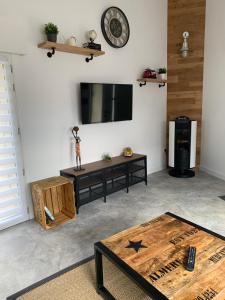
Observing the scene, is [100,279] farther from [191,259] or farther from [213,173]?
[213,173]

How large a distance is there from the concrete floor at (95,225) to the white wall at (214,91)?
469 millimetres

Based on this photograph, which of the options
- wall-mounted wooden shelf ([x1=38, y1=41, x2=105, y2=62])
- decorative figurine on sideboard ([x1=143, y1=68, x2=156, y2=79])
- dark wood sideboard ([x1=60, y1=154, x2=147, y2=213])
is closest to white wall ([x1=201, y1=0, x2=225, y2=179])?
decorative figurine on sideboard ([x1=143, y1=68, x2=156, y2=79])

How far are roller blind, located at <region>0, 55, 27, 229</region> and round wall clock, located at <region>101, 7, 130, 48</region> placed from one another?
1551 millimetres

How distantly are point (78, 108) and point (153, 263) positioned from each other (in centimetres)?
Answer: 227

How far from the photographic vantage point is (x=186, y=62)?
4.16m

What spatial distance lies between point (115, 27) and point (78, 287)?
11.0ft

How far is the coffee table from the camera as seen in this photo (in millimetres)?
1228

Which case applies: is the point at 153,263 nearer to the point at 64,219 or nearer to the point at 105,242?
the point at 105,242

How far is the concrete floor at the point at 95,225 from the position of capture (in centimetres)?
199

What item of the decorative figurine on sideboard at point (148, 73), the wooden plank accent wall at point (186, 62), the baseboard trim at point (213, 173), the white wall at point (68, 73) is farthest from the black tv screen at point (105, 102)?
the baseboard trim at point (213, 173)

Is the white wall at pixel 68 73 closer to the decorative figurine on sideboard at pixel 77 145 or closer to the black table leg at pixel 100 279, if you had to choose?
the decorative figurine on sideboard at pixel 77 145

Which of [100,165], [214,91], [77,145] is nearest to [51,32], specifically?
[77,145]

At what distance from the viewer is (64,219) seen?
109 inches

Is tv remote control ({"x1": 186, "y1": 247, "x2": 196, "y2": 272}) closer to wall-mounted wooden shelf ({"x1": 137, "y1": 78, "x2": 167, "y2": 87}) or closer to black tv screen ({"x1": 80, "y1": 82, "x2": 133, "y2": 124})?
black tv screen ({"x1": 80, "y1": 82, "x2": 133, "y2": 124})
